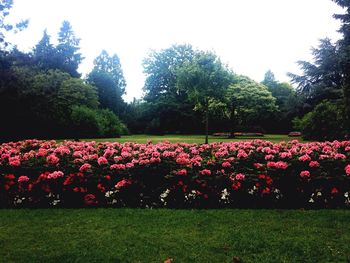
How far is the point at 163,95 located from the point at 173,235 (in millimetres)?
44371

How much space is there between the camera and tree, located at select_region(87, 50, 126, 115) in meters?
52.7

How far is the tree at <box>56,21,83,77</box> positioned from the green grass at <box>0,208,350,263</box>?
5055 cm

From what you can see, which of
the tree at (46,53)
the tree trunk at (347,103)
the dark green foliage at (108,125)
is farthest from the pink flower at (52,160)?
the tree at (46,53)

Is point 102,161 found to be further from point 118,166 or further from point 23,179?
point 23,179

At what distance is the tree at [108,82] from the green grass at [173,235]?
4612 centimetres

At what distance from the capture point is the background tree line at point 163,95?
25.2 m

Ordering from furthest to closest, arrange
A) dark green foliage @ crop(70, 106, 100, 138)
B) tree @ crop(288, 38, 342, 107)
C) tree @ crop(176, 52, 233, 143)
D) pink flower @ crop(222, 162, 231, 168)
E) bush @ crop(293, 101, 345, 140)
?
tree @ crop(288, 38, 342, 107) < dark green foliage @ crop(70, 106, 100, 138) < tree @ crop(176, 52, 233, 143) < bush @ crop(293, 101, 345, 140) < pink flower @ crop(222, 162, 231, 168)

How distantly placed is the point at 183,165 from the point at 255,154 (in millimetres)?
1663

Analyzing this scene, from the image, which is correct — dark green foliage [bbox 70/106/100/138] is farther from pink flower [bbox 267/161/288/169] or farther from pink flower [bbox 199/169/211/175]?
pink flower [bbox 267/161/288/169]

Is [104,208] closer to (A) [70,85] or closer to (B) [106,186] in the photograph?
(B) [106,186]

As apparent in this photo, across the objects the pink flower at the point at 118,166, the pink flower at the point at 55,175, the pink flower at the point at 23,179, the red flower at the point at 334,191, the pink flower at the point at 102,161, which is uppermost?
the pink flower at the point at 102,161

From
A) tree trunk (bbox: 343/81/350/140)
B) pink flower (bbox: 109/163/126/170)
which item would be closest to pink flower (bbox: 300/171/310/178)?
pink flower (bbox: 109/163/126/170)

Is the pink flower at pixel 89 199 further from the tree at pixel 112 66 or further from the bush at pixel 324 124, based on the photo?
the tree at pixel 112 66

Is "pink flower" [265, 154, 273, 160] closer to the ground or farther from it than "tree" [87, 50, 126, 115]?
closer to the ground
